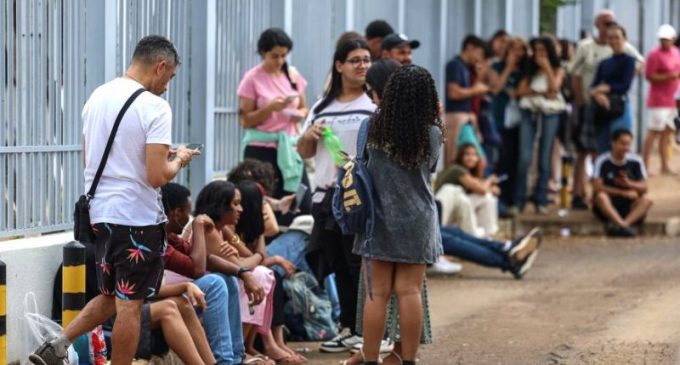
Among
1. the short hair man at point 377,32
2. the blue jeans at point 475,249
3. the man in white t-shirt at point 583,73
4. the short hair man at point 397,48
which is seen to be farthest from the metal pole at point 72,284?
the man in white t-shirt at point 583,73

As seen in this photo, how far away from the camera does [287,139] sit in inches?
492

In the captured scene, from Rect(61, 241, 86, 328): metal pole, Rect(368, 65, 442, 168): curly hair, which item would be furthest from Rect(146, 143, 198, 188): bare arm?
Rect(368, 65, 442, 168): curly hair

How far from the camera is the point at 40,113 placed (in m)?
9.68

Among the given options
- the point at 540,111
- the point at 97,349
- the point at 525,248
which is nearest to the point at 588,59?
the point at 540,111

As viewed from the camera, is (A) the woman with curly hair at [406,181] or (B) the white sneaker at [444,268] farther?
(B) the white sneaker at [444,268]

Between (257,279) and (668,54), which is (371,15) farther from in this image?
(257,279)

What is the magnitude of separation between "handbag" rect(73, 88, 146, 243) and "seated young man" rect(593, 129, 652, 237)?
1056 centimetres

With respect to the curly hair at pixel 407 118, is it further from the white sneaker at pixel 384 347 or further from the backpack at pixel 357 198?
the white sneaker at pixel 384 347

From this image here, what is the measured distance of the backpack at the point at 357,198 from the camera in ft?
30.0

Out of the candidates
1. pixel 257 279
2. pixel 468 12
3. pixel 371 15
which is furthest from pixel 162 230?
pixel 468 12

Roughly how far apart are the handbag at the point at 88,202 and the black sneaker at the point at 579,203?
1216 cm

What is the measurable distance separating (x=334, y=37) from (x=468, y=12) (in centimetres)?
604

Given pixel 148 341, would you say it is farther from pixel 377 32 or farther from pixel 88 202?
pixel 377 32

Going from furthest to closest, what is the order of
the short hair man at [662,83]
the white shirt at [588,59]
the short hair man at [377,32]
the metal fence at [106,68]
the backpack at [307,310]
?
the short hair man at [662,83] → the white shirt at [588,59] → the short hair man at [377,32] → the backpack at [307,310] → the metal fence at [106,68]
